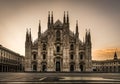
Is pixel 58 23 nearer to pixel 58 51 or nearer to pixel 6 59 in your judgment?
pixel 58 51

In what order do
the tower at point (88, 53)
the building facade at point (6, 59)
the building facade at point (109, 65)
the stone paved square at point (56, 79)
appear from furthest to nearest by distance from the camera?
the building facade at point (109, 65)
the building facade at point (6, 59)
the tower at point (88, 53)
the stone paved square at point (56, 79)

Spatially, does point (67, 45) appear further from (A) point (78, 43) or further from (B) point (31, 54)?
(B) point (31, 54)

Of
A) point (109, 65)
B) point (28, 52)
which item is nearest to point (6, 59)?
point (28, 52)

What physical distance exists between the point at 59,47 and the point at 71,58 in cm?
481

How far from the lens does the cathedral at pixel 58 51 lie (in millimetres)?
82625

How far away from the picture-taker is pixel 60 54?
83188 millimetres

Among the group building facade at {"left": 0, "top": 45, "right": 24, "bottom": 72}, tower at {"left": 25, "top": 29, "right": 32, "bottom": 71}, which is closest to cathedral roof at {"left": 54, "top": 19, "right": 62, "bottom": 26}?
tower at {"left": 25, "top": 29, "right": 32, "bottom": 71}

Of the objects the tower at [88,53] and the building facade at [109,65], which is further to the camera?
the building facade at [109,65]

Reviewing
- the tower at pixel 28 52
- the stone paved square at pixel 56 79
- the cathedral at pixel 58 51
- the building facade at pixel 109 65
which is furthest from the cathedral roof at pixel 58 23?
the building facade at pixel 109 65

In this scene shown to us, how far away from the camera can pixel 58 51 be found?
274ft

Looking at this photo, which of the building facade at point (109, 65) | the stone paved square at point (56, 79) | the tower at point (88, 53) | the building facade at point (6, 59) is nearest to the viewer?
the stone paved square at point (56, 79)

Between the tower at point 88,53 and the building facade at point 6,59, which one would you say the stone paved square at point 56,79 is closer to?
the tower at point 88,53

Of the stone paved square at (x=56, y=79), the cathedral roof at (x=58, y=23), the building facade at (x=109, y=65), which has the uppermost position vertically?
the cathedral roof at (x=58, y=23)

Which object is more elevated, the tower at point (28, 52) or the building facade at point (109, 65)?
the tower at point (28, 52)
